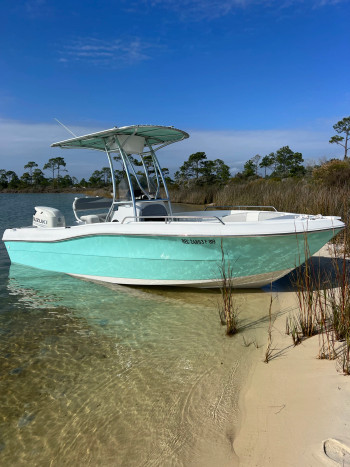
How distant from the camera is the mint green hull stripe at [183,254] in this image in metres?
4.66

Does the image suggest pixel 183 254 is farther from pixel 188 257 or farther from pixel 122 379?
pixel 122 379

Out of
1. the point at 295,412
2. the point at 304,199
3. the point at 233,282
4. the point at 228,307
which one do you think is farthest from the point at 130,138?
the point at 304,199

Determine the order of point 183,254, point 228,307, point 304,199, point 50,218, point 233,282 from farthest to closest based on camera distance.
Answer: point 304,199 → point 50,218 → point 233,282 → point 183,254 → point 228,307

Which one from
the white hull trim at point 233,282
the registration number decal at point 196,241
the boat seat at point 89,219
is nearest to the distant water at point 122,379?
the white hull trim at point 233,282

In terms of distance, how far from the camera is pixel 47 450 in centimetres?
234

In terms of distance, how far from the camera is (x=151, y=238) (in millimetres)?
4895

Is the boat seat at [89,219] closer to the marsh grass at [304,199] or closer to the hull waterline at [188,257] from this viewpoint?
the hull waterline at [188,257]

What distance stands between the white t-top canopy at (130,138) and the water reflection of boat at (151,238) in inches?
0.7

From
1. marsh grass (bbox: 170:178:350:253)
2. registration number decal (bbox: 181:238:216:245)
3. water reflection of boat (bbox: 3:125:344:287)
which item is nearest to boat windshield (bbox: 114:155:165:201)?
water reflection of boat (bbox: 3:125:344:287)

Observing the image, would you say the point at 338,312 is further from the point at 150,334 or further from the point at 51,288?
the point at 51,288

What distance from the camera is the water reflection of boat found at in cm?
464

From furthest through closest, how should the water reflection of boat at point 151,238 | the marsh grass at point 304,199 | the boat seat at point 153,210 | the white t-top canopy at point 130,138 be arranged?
the marsh grass at point 304,199, the boat seat at point 153,210, the white t-top canopy at point 130,138, the water reflection of boat at point 151,238

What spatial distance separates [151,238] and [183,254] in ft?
1.80

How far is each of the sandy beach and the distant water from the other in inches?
5.2
